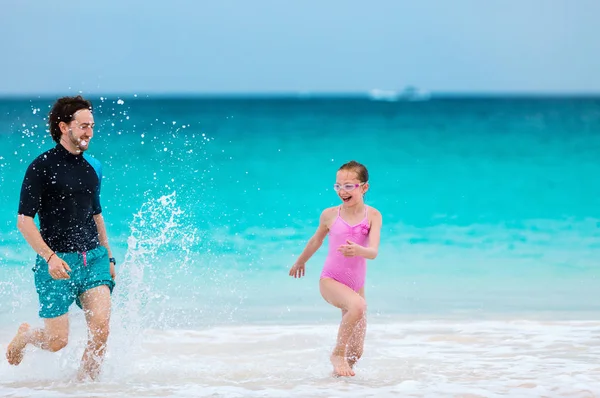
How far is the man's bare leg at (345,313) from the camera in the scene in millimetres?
6270

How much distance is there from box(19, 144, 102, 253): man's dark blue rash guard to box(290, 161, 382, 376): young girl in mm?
1411

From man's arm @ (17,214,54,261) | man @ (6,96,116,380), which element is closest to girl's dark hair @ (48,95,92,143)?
man @ (6,96,116,380)

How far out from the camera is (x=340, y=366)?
6445mm

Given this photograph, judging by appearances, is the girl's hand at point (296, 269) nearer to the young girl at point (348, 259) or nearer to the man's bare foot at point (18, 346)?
the young girl at point (348, 259)

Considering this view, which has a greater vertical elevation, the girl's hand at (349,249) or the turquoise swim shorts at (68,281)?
the girl's hand at (349,249)

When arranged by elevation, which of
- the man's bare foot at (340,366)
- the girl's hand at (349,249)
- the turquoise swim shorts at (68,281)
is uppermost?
the girl's hand at (349,249)

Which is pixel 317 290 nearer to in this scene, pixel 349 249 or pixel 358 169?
pixel 358 169

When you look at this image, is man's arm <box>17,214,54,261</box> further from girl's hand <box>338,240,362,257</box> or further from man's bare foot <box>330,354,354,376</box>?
man's bare foot <box>330,354,354,376</box>

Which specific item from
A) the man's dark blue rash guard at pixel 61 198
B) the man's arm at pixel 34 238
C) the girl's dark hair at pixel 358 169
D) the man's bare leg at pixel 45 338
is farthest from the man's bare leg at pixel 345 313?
the man's arm at pixel 34 238

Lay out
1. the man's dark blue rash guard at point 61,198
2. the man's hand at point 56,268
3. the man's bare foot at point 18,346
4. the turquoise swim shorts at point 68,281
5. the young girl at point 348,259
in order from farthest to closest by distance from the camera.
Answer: the young girl at point 348,259 < the man's bare foot at point 18,346 < the turquoise swim shorts at point 68,281 < the man's dark blue rash guard at point 61,198 < the man's hand at point 56,268

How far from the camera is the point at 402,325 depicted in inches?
334

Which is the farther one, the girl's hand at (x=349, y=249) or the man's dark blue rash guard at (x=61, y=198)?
the girl's hand at (x=349, y=249)

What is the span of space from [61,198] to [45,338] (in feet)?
2.84

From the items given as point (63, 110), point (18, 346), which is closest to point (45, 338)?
point (18, 346)
